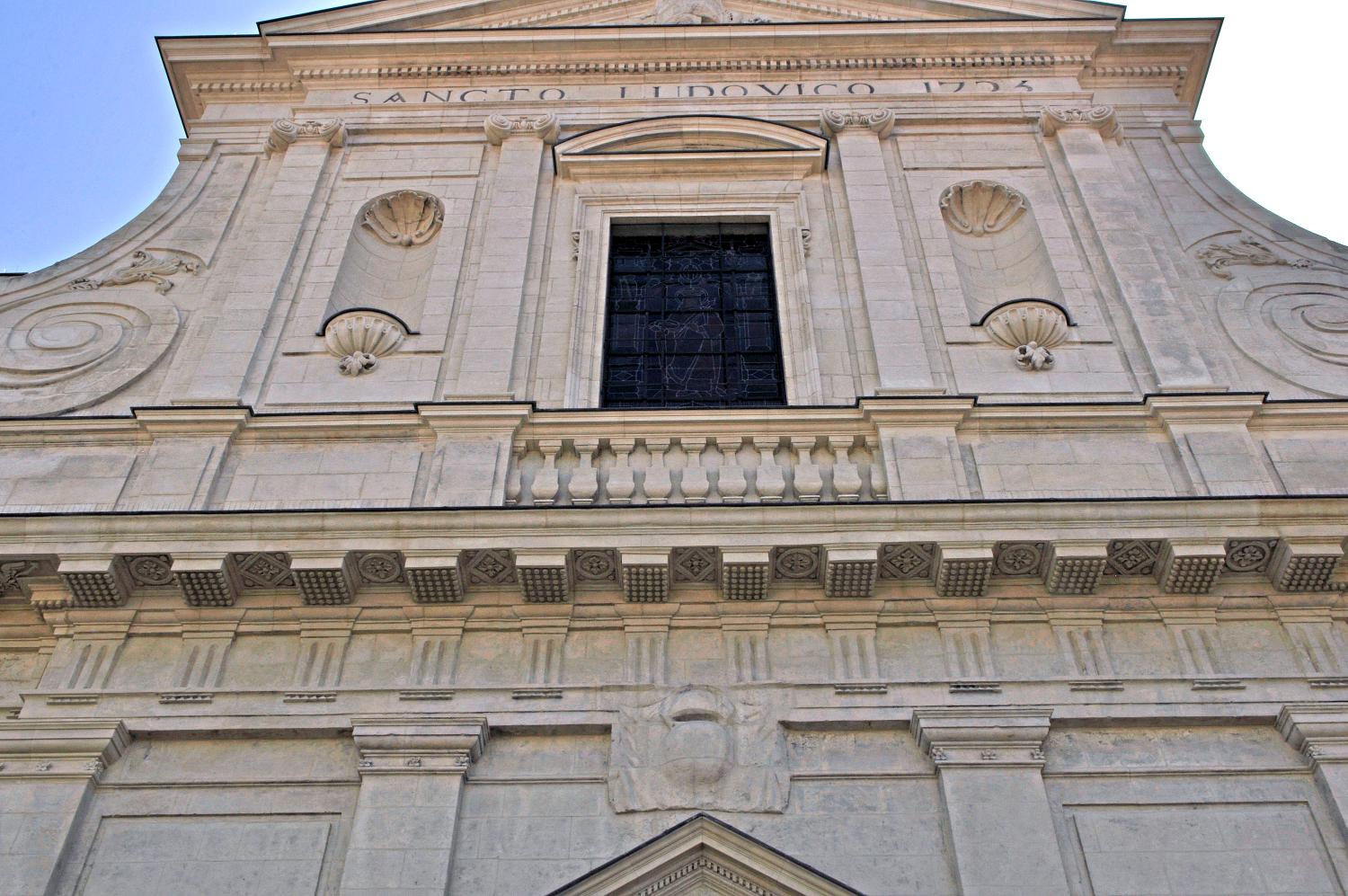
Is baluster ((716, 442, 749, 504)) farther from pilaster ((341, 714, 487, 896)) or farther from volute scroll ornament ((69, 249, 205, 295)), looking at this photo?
volute scroll ornament ((69, 249, 205, 295))

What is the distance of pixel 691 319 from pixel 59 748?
678cm

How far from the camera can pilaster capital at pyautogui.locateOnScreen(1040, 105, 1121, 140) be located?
1496 cm

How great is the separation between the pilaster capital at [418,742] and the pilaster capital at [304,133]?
25.3 ft

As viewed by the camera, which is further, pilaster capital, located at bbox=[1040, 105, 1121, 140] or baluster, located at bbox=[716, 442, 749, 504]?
pilaster capital, located at bbox=[1040, 105, 1121, 140]

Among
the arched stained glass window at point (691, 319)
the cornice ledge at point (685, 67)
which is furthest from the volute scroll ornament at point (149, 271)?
the arched stained glass window at point (691, 319)

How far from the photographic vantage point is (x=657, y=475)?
10.9 m

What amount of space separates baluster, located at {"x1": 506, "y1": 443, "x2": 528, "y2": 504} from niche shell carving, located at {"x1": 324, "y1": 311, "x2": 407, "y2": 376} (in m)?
1.99

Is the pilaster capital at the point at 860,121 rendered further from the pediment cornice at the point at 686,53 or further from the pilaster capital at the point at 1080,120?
the pilaster capital at the point at 1080,120

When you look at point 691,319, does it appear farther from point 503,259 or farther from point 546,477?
point 546,477

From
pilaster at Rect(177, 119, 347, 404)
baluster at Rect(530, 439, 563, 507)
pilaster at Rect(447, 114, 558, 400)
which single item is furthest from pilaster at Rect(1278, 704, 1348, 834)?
pilaster at Rect(177, 119, 347, 404)

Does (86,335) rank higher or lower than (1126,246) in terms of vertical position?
lower

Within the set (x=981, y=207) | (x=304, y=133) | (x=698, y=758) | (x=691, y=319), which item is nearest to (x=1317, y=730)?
(x=698, y=758)

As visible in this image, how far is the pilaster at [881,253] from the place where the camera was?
12070mm

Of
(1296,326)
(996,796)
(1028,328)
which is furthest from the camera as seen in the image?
(1296,326)
